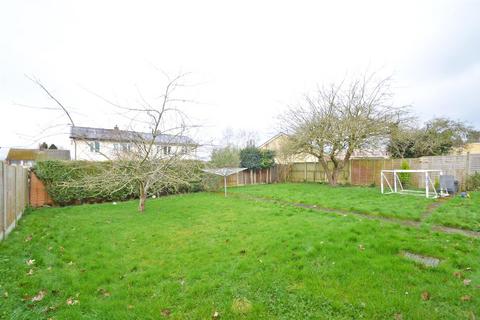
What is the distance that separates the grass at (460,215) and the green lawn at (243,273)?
3.60 feet

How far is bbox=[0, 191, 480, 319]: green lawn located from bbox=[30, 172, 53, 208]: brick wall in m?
5.53

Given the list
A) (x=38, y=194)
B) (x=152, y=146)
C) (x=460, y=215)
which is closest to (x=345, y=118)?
(x=460, y=215)

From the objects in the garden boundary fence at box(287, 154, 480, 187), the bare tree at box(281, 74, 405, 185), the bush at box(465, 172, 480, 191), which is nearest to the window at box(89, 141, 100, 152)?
the bare tree at box(281, 74, 405, 185)

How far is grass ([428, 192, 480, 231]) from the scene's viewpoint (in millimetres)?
5188

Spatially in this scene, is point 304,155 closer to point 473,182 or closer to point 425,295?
point 473,182

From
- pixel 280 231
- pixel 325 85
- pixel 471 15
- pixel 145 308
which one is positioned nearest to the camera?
pixel 145 308

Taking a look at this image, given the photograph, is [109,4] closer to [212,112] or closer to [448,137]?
[212,112]

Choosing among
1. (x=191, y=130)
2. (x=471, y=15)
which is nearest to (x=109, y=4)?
(x=191, y=130)

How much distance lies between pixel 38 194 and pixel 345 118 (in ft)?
50.3

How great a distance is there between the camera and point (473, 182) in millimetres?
10000

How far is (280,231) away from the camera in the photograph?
500 cm

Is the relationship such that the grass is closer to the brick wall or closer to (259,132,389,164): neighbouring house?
(259,132,389,164): neighbouring house

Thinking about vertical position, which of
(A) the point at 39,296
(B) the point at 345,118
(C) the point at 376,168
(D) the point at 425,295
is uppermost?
(B) the point at 345,118

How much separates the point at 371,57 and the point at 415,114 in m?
4.28
